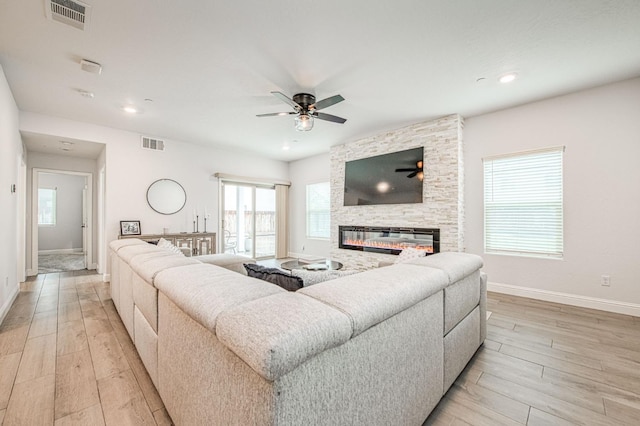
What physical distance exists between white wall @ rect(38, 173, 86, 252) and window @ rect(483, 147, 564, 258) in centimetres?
1057

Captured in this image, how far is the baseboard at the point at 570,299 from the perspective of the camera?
308 centimetres

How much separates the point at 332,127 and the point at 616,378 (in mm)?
4318

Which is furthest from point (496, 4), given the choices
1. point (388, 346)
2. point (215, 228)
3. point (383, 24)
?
point (215, 228)

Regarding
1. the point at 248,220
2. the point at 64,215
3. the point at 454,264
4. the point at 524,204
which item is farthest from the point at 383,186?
the point at 64,215

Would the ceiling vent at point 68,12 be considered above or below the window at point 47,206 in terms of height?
above

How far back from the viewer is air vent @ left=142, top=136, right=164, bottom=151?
5008 mm

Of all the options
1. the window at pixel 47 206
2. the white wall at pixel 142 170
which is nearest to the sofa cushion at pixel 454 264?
the white wall at pixel 142 170

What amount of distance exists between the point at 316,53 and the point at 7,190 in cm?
388

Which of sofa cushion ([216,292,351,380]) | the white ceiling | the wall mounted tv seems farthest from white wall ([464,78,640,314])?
sofa cushion ([216,292,351,380])

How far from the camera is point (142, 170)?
5004 mm

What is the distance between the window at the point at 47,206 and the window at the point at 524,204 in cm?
1096

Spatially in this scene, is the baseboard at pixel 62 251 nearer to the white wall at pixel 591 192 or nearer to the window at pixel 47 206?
the window at pixel 47 206

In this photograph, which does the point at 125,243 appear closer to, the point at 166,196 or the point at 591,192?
the point at 166,196

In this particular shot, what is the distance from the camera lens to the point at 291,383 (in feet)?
2.42
